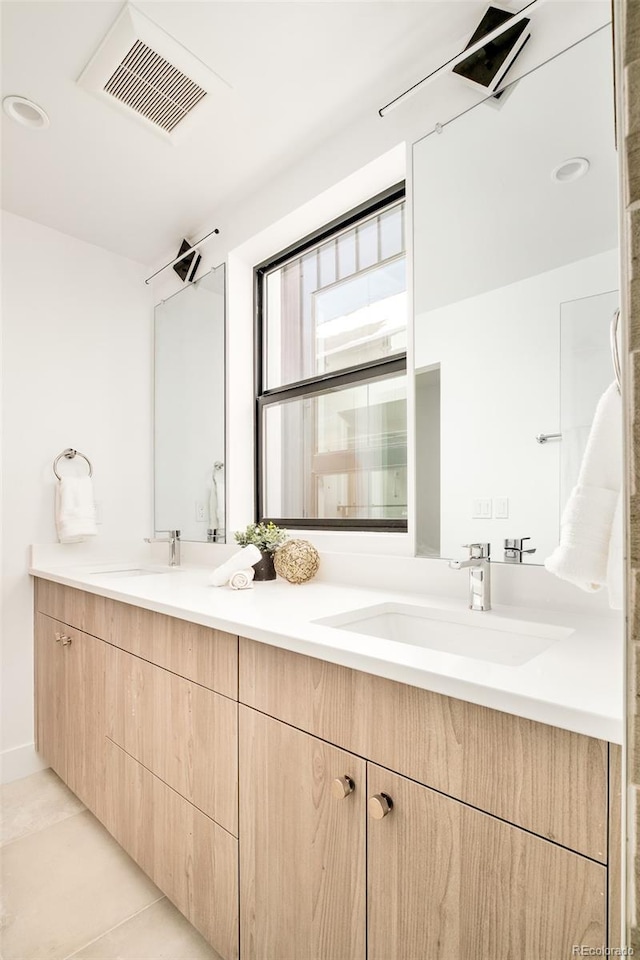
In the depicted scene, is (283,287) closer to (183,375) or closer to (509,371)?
(183,375)

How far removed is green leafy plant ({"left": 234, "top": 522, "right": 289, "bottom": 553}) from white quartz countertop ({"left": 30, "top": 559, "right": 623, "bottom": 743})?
179 mm

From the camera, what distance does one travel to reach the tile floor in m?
1.30

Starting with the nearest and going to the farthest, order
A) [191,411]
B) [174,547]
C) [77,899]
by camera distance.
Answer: [77,899]
[174,547]
[191,411]

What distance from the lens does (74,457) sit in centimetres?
239

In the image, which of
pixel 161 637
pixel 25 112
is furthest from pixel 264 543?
pixel 25 112

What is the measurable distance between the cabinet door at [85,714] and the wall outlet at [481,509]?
128cm

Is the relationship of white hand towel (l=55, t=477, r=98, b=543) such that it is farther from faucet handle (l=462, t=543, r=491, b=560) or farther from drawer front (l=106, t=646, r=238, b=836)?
faucet handle (l=462, t=543, r=491, b=560)

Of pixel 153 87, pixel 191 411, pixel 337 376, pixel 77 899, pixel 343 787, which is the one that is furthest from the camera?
pixel 191 411

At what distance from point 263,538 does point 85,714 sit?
89 centimetres

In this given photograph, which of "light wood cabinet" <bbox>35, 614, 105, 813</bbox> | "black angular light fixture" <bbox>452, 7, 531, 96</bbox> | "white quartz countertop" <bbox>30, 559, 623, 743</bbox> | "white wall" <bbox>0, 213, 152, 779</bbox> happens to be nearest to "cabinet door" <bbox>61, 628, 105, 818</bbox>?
"light wood cabinet" <bbox>35, 614, 105, 813</bbox>

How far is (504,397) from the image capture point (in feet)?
4.40

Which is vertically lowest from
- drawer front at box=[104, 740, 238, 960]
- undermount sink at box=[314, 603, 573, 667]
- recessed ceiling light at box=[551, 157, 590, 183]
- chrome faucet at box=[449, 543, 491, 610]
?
drawer front at box=[104, 740, 238, 960]

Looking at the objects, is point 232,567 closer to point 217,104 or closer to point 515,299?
point 515,299

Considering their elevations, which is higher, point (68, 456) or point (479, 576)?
point (68, 456)
